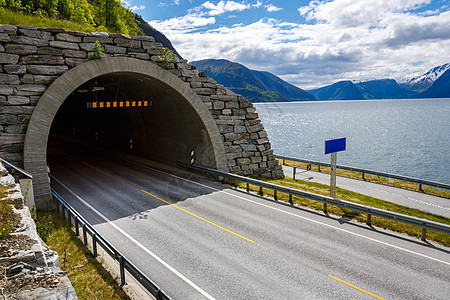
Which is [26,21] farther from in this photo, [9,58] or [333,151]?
[333,151]

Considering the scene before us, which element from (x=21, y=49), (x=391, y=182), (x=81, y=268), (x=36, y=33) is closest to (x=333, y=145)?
(x=81, y=268)

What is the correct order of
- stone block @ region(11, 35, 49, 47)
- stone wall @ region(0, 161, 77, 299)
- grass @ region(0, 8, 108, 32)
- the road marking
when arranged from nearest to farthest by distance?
1. stone wall @ region(0, 161, 77, 299)
2. the road marking
3. stone block @ region(11, 35, 49, 47)
4. grass @ region(0, 8, 108, 32)

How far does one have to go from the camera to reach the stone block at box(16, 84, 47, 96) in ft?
49.7

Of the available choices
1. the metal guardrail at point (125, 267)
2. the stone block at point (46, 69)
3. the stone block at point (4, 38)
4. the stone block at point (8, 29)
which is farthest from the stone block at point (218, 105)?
the metal guardrail at point (125, 267)

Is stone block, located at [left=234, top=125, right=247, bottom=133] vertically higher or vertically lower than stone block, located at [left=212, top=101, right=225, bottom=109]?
lower

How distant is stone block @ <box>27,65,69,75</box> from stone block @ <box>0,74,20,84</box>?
738 mm

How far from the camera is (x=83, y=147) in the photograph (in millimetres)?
37125

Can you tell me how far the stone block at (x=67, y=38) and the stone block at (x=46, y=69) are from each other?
1.52 metres

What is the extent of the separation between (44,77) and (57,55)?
143 cm

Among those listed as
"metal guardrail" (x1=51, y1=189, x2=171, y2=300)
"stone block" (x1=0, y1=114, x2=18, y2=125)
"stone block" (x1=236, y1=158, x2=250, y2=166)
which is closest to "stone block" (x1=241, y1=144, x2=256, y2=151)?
"stone block" (x1=236, y1=158, x2=250, y2=166)

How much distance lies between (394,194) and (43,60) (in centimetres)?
2569

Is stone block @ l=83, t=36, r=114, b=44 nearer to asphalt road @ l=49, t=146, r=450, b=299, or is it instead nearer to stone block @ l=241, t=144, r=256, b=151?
asphalt road @ l=49, t=146, r=450, b=299

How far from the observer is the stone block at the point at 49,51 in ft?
51.5

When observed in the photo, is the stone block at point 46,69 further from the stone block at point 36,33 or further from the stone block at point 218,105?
the stone block at point 218,105
